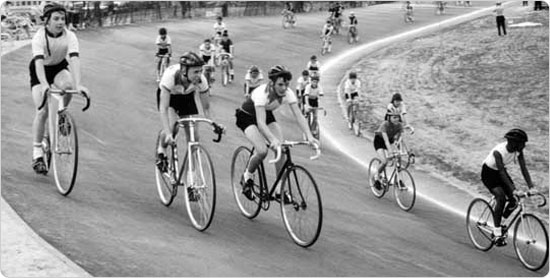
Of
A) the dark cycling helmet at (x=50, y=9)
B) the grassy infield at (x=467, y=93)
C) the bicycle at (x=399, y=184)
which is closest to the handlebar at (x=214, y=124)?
the dark cycling helmet at (x=50, y=9)

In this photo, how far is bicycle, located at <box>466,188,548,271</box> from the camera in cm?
1112

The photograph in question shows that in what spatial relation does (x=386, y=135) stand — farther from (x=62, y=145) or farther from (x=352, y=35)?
(x=352, y=35)

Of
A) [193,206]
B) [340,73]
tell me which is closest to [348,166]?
[193,206]

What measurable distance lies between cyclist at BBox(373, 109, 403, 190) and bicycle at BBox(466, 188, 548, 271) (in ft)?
9.29

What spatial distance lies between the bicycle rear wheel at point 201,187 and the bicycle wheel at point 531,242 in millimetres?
5345

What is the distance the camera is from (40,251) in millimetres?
7012

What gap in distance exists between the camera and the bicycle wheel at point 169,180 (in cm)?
952

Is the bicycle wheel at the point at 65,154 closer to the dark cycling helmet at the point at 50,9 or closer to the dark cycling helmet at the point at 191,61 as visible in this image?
the dark cycling helmet at the point at 50,9

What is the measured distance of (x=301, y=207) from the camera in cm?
905

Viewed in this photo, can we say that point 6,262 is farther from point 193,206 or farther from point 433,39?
point 433,39

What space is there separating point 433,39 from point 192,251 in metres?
40.3

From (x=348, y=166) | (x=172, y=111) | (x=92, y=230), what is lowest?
(x=348, y=166)

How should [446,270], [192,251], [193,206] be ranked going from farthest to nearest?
[446,270], [193,206], [192,251]

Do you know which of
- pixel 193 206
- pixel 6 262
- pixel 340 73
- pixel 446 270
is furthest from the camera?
pixel 340 73
